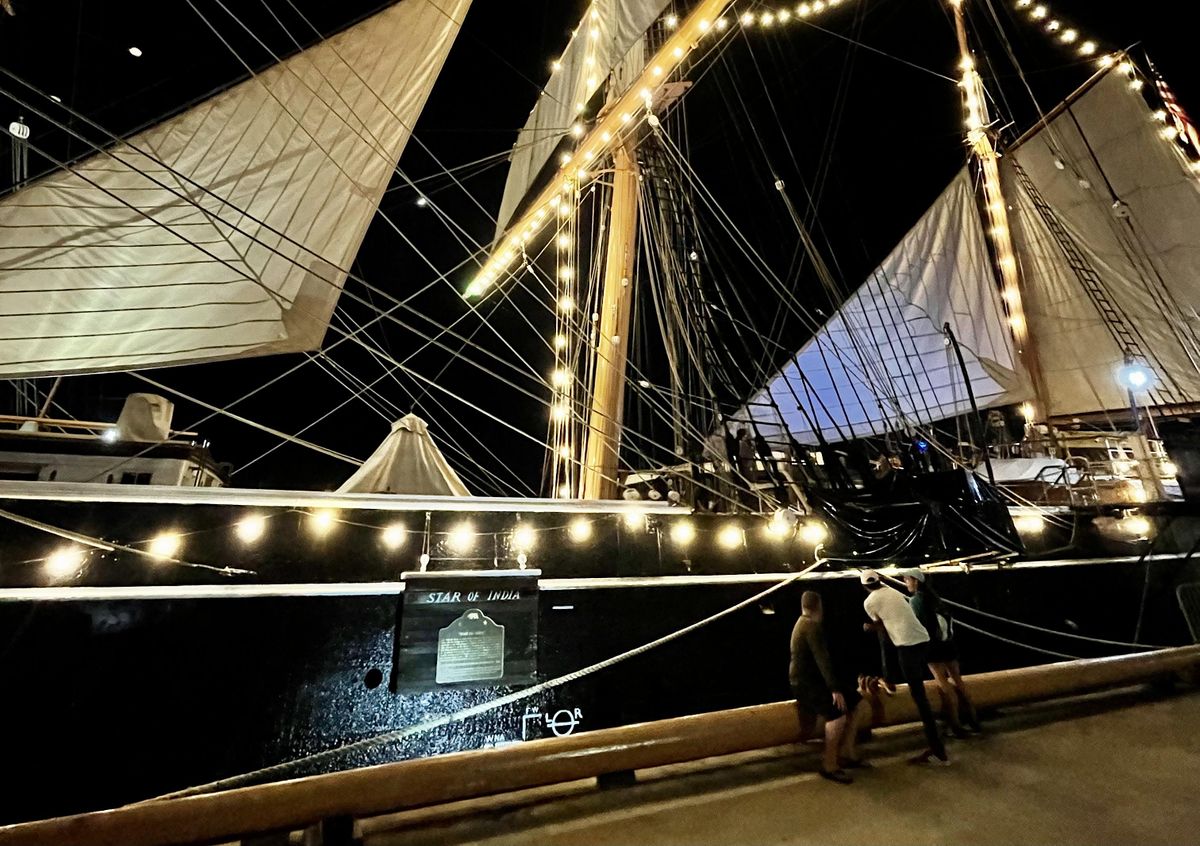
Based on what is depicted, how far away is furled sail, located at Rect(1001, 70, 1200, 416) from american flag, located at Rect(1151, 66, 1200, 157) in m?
0.45

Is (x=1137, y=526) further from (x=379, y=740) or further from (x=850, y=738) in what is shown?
(x=379, y=740)

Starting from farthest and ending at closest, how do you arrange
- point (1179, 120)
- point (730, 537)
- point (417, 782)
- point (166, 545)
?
point (1179, 120) → point (730, 537) → point (166, 545) → point (417, 782)

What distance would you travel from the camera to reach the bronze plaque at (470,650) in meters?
3.47

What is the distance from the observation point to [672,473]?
432 centimetres

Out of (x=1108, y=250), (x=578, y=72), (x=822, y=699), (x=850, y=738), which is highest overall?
(x=578, y=72)

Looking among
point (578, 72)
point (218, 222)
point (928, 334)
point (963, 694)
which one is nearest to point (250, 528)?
point (218, 222)

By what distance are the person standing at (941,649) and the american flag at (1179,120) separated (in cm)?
1201

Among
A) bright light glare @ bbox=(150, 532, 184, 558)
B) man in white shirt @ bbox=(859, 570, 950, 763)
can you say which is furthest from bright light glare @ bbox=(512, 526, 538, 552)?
man in white shirt @ bbox=(859, 570, 950, 763)

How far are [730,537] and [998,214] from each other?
11.5 m

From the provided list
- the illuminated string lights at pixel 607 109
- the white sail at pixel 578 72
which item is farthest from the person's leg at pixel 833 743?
the white sail at pixel 578 72

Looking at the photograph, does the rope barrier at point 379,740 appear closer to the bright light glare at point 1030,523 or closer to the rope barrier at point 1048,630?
the rope barrier at point 1048,630

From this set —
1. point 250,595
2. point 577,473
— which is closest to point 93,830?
point 250,595

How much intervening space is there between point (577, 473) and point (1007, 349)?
31.4ft

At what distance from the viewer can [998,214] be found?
37.6 feet
